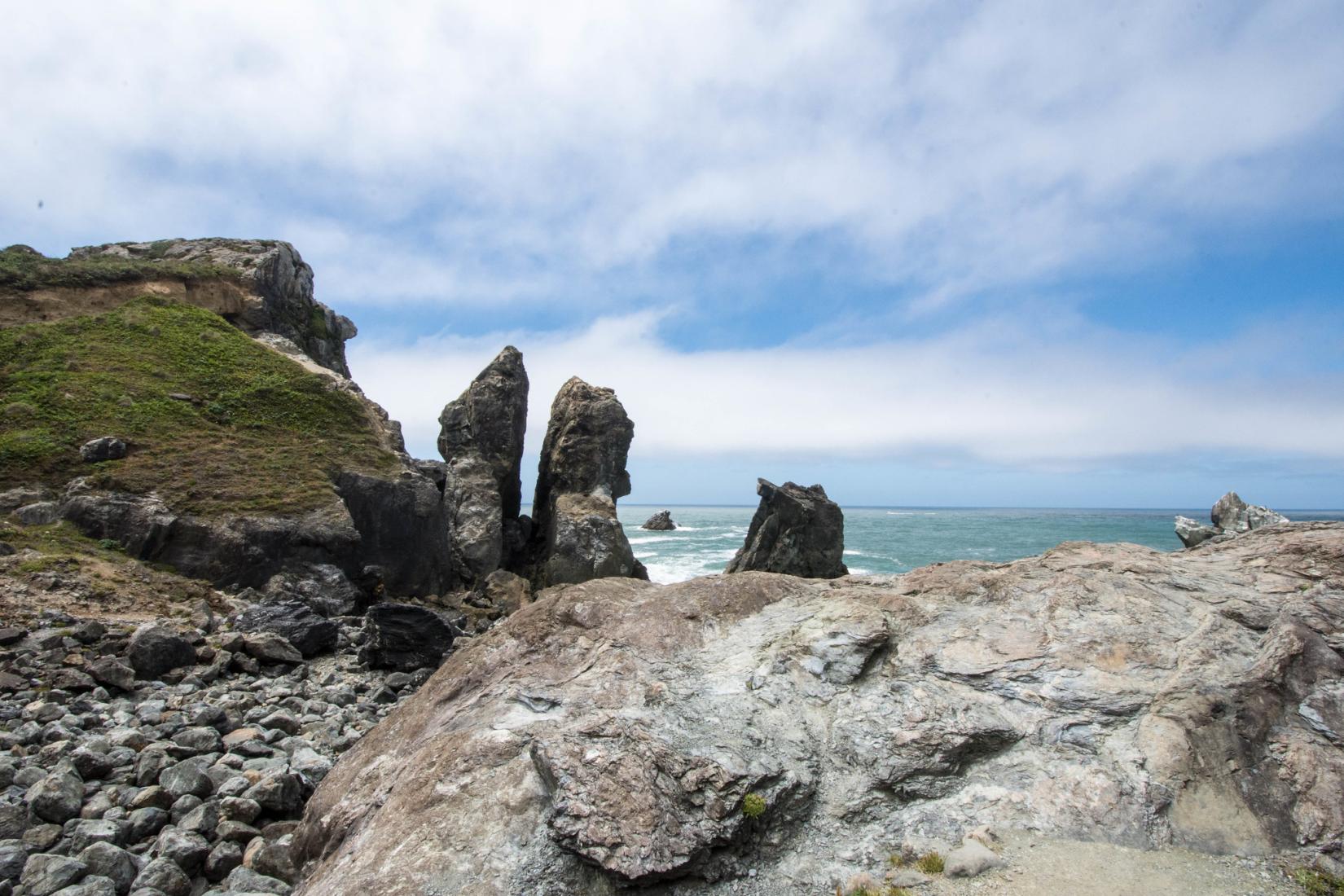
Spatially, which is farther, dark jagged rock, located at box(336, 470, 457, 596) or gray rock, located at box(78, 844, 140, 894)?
dark jagged rock, located at box(336, 470, 457, 596)

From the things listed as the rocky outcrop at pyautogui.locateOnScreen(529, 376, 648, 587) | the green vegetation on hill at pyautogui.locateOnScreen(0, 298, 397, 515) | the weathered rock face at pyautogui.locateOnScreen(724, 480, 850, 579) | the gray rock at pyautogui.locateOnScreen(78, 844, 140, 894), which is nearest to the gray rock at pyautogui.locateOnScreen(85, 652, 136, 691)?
the gray rock at pyautogui.locateOnScreen(78, 844, 140, 894)

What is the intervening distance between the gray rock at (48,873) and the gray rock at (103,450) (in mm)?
23011

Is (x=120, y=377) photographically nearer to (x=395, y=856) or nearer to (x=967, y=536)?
(x=395, y=856)

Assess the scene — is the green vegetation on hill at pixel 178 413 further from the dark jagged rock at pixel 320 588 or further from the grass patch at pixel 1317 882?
the grass patch at pixel 1317 882

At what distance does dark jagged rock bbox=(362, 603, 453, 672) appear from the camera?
16.4 metres

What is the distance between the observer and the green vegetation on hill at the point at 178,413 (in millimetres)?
24062

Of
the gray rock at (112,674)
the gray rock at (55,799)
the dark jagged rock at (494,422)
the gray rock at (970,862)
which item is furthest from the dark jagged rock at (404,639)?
the dark jagged rock at (494,422)

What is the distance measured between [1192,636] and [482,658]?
318 inches

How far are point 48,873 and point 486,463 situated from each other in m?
38.9

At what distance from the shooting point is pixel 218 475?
25266 millimetres

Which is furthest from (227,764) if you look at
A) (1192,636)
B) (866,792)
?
(1192,636)

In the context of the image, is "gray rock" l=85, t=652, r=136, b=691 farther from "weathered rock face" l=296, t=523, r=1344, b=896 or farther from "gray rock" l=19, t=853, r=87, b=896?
"weathered rock face" l=296, t=523, r=1344, b=896

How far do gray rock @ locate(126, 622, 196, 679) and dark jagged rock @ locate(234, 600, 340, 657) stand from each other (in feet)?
8.14

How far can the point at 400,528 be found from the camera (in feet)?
97.9
